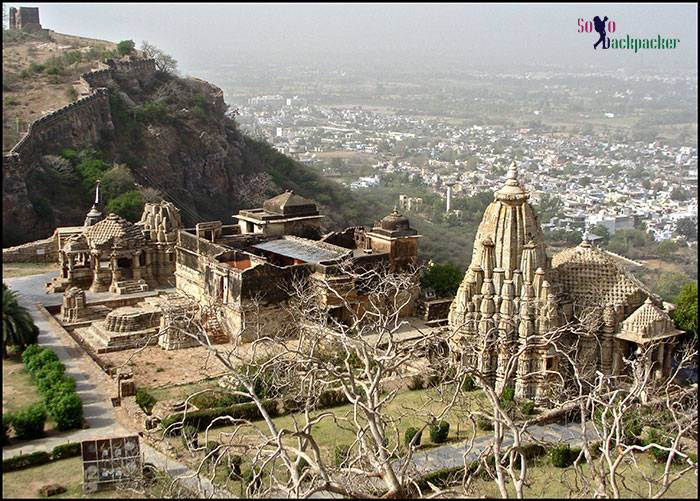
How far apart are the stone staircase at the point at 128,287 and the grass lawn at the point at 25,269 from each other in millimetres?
5091

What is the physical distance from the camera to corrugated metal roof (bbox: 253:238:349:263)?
3284 cm

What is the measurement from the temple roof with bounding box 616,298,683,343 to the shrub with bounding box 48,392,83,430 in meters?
15.5

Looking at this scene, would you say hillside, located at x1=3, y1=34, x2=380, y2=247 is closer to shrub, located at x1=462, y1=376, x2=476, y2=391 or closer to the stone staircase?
Result: the stone staircase

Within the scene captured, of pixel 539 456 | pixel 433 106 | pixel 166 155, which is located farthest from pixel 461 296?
pixel 433 106

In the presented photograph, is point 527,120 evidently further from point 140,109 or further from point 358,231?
point 358,231

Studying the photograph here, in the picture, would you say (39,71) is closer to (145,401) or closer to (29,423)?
(145,401)

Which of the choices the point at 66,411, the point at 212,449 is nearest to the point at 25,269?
the point at 66,411

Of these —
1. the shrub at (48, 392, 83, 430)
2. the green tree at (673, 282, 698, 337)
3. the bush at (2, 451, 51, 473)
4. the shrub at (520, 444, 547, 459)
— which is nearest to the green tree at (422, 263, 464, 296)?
the green tree at (673, 282, 698, 337)

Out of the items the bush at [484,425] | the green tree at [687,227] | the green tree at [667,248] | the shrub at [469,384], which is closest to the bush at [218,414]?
the bush at [484,425]

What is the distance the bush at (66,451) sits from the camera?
20000 millimetres

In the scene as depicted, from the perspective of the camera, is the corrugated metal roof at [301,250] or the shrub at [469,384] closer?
the shrub at [469,384]

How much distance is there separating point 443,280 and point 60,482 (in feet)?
66.0

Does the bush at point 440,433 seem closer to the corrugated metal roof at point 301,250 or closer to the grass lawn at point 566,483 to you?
the grass lawn at point 566,483

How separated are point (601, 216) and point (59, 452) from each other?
47.2 meters
